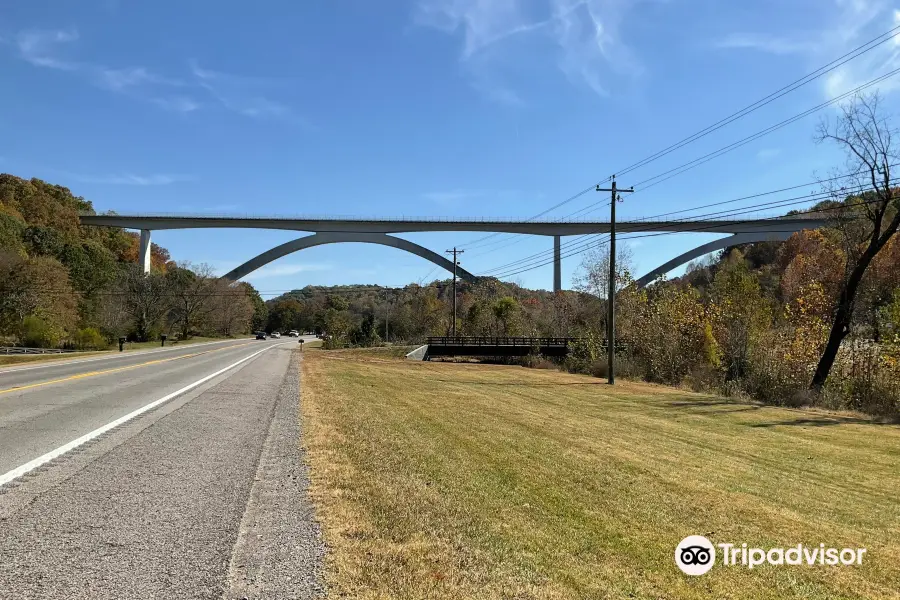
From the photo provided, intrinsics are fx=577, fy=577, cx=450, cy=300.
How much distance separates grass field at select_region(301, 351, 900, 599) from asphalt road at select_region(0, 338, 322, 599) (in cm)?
45

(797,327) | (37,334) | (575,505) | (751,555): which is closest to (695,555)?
(751,555)

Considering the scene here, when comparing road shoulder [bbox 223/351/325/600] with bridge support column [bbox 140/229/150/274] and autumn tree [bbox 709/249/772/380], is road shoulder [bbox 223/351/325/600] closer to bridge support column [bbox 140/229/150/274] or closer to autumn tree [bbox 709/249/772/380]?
autumn tree [bbox 709/249/772/380]

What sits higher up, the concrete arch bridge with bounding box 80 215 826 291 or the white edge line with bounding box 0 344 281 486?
the concrete arch bridge with bounding box 80 215 826 291

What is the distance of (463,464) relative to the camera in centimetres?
738

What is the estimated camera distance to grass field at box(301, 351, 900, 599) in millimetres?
3971

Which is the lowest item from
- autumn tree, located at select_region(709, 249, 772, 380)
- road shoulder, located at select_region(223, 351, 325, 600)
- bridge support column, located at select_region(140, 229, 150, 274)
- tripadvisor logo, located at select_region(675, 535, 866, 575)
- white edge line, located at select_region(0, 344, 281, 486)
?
tripadvisor logo, located at select_region(675, 535, 866, 575)

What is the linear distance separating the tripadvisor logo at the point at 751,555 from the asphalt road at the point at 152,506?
112 inches

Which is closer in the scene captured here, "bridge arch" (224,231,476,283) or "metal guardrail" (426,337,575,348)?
"metal guardrail" (426,337,575,348)

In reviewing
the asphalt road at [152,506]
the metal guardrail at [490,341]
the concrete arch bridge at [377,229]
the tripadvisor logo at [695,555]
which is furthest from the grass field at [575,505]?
the concrete arch bridge at [377,229]

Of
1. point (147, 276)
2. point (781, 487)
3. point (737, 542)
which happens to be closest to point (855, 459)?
point (781, 487)

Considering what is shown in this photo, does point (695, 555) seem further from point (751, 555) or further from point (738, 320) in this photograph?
point (738, 320)

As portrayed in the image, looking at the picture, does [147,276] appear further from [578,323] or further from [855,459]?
[855,459]

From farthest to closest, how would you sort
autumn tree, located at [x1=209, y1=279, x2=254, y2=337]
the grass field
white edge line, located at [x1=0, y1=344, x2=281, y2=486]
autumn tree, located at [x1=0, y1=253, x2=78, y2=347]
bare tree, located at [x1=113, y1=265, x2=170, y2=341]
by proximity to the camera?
autumn tree, located at [x1=209, y1=279, x2=254, y2=337]
bare tree, located at [x1=113, y1=265, x2=170, y2=341]
autumn tree, located at [x1=0, y1=253, x2=78, y2=347]
white edge line, located at [x1=0, y1=344, x2=281, y2=486]
the grass field

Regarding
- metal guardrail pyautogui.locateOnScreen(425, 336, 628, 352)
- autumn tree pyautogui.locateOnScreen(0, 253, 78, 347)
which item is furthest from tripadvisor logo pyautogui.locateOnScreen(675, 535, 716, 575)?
autumn tree pyautogui.locateOnScreen(0, 253, 78, 347)
